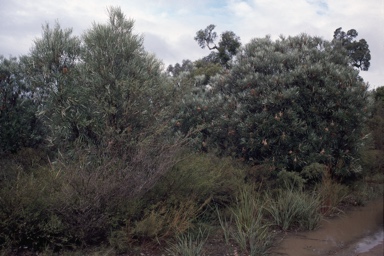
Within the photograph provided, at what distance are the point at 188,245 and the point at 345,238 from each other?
2625 millimetres

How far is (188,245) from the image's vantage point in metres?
6.18

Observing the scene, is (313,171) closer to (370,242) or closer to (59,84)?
(370,242)

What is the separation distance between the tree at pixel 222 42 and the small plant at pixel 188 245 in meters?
14.1

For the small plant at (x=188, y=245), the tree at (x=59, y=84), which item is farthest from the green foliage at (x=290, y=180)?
the tree at (x=59, y=84)

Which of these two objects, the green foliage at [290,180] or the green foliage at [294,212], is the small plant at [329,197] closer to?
the green foliage at [290,180]

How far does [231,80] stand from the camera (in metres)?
10.9

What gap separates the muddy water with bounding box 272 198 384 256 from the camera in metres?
5.73

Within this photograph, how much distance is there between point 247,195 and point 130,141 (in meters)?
2.27

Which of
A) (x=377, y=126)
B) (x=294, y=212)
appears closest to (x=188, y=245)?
(x=294, y=212)

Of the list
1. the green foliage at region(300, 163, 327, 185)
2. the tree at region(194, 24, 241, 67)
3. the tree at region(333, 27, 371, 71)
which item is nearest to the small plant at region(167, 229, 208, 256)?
the green foliage at region(300, 163, 327, 185)

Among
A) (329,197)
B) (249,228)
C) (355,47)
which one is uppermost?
(355,47)

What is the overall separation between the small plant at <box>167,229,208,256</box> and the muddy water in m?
1.16

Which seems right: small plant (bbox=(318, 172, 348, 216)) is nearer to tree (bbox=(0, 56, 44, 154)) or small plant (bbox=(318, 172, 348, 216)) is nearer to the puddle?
the puddle

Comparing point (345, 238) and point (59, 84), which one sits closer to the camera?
point (345, 238)
